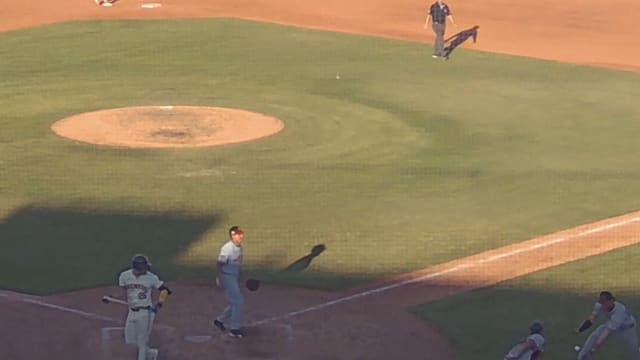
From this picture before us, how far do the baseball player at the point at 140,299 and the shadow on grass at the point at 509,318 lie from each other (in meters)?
4.07

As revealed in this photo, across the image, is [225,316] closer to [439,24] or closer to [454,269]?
[454,269]

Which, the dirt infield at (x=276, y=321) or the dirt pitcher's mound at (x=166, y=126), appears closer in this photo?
the dirt infield at (x=276, y=321)

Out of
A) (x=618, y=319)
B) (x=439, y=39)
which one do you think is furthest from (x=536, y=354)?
(x=439, y=39)

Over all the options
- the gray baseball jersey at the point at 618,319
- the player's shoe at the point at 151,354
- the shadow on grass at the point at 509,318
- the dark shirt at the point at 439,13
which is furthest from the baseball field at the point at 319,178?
the dark shirt at the point at 439,13

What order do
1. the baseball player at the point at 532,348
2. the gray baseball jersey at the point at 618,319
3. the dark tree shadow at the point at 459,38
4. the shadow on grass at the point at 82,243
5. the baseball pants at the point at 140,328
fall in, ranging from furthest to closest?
1. the dark tree shadow at the point at 459,38
2. the shadow on grass at the point at 82,243
3. the gray baseball jersey at the point at 618,319
4. the baseball pants at the point at 140,328
5. the baseball player at the point at 532,348

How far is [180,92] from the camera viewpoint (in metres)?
35.4

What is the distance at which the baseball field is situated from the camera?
19.0 m

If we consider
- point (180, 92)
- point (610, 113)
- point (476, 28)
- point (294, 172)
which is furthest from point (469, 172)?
point (476, 28)

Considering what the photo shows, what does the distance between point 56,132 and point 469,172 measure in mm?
9463

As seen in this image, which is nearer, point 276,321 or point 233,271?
point 233,271

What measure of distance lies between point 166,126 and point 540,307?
45.5 ft

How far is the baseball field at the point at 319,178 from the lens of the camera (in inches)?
749

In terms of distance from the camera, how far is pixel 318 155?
95.2ft

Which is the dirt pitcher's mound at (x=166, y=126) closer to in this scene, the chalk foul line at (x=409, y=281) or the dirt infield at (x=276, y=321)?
the chalk foul line at (x=409, y=281)
